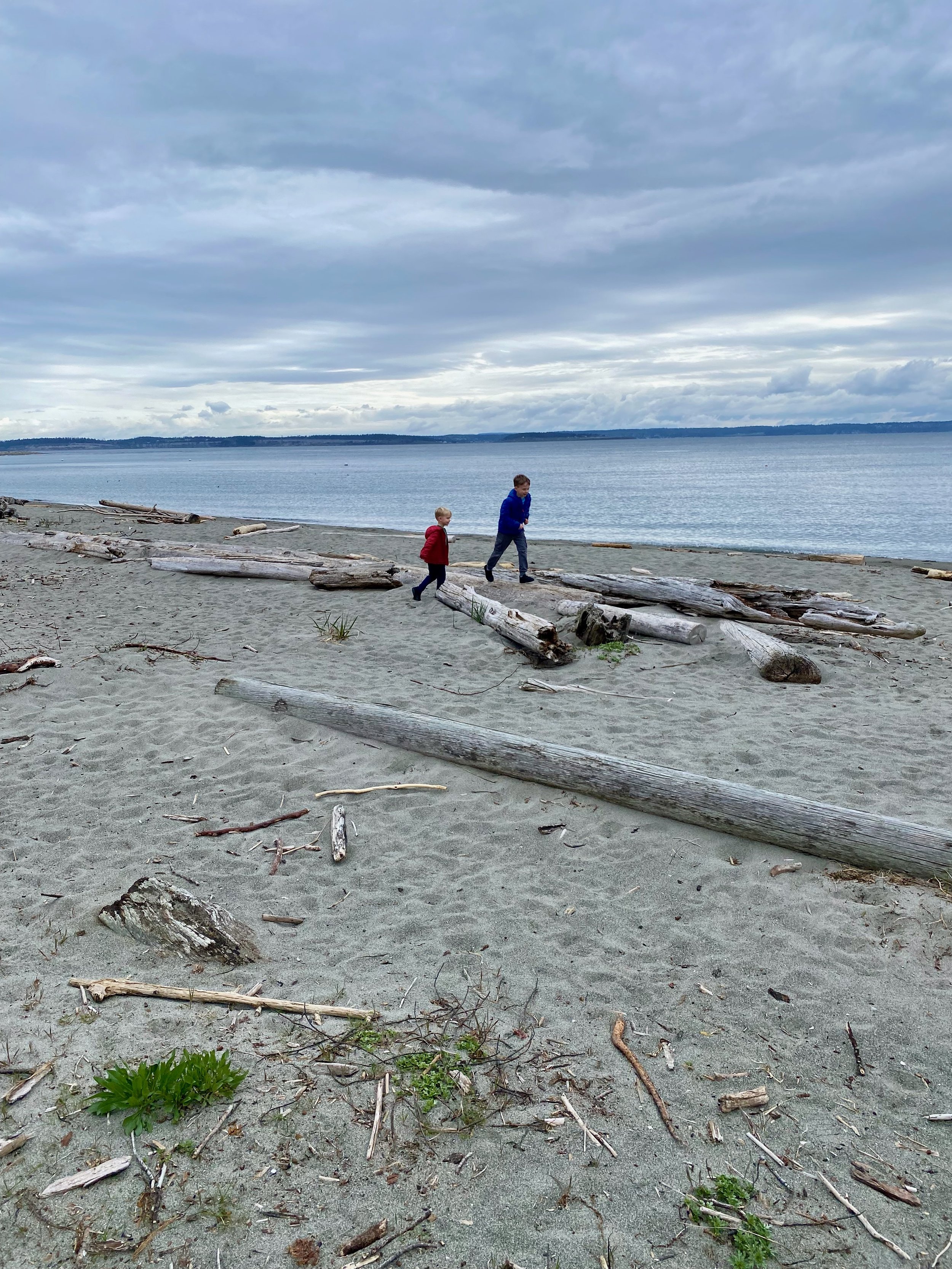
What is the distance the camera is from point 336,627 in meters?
10.4

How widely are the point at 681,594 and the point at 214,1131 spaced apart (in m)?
9.76

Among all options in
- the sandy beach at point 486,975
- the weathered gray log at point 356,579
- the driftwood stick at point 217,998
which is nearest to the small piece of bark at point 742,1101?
the sandy beach at point 486,975

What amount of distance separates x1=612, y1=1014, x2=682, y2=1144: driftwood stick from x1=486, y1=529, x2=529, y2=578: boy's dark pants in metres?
9.85

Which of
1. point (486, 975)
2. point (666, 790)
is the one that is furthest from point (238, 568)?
point (486, 975)

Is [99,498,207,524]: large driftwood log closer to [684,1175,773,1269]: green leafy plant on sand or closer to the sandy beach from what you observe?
the sandy beach

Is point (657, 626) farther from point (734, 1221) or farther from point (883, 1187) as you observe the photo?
point (734, 1221)

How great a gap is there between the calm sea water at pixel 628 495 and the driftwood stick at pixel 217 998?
24.7 m

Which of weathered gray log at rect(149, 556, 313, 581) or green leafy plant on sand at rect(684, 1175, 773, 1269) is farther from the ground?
weathered gray log at rect(149, 556, 313, 581)

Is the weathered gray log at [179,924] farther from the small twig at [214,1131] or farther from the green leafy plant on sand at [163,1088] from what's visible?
the small twig at [214,1131]

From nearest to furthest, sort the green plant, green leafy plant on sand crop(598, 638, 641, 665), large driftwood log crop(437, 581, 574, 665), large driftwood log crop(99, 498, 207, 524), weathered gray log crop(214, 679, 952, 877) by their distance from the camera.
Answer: weathered gray log crop(214, 679, 952, 877)
large driftwood log crop(437, 581, 574, 665)
green leafy plant on sand crop(598, 638, 641, 665)
the green plant
large driftwood log crop(99, 498, 207, 524)

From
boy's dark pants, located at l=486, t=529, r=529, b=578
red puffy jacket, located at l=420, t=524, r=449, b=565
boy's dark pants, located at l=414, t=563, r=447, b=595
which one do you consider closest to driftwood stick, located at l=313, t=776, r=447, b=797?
red puffy jacket, located at l=420, t=524, r=449, b=565

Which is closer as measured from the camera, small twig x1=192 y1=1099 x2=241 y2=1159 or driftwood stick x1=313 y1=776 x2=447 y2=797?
small twig x1=192 y1=1099 x2=241 y2=1159

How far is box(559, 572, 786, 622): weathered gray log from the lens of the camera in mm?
11062

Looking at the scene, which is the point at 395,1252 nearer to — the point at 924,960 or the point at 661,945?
the point at 661,945
